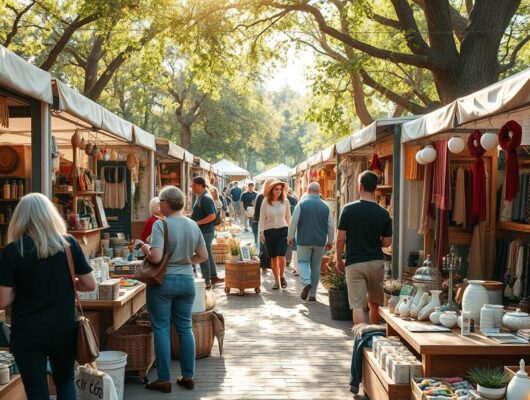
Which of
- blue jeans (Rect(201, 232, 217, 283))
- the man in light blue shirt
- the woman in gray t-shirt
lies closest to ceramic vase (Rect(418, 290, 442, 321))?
the woman in gray t-shirt

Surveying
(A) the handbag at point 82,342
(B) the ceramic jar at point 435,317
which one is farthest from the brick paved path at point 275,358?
(A) the handbag at point 82,342

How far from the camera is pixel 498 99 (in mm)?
4160

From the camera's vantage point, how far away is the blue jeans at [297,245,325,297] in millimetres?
9141

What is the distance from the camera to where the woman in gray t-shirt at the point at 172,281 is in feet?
16.4

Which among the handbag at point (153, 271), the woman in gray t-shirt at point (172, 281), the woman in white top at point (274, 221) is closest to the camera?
the handbag at point (153, 271)

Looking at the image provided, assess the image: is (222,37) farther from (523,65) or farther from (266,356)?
(523,65)

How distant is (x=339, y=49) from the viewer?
20750 mm

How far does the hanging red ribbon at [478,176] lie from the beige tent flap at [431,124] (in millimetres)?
430

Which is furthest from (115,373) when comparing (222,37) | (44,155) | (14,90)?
(222,37)

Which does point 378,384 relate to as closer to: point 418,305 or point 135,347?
point 418,305

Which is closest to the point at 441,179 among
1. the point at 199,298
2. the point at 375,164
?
the point at 375,164

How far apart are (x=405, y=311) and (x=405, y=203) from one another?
2.96 meters

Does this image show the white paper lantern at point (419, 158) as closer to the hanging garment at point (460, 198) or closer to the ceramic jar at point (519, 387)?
the hanging garment at point (460, 198)

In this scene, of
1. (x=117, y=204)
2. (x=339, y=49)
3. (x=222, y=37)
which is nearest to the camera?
(x=117, y=204)
